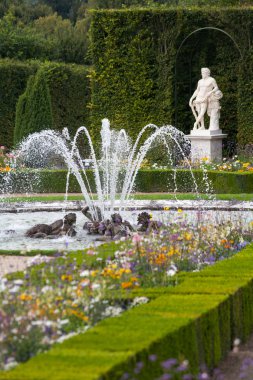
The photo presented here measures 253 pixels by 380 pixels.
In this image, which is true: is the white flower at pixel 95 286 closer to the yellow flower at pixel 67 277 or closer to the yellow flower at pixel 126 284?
the yellow flower at pixel 67 277

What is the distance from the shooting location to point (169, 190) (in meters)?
18.2

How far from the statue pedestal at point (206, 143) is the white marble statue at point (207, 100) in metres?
0.18

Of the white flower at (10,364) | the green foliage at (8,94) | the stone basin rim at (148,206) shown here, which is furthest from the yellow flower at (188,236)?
the green foliage at (8,94)

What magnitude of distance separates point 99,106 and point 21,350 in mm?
17909

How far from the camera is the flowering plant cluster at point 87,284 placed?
5230mm

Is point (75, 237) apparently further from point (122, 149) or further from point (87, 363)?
point (122, 149)

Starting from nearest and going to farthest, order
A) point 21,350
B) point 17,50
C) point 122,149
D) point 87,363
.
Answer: point 87,363, point 21,350, point 122,149, point 17,50

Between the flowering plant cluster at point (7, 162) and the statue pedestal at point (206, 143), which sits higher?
the statue pedestal at point (206, 143)

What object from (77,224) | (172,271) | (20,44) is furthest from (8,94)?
(172,271)

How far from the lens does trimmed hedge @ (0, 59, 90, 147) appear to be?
25.7 m

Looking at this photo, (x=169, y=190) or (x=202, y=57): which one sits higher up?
(x=202, y=57)

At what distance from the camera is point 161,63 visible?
22.4m

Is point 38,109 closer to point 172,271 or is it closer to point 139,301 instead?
point 172,271

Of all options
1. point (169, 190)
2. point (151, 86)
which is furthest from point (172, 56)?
point (169, 190)
